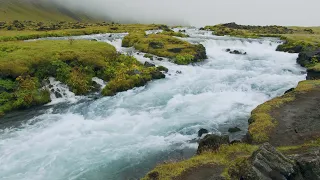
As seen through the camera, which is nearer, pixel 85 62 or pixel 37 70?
pixel 37 70

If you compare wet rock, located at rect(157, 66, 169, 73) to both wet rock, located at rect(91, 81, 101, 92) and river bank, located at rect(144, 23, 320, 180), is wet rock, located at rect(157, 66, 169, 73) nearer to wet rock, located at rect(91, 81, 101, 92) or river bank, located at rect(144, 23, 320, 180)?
wet rock, located at rect(91, 81, 101, 92)

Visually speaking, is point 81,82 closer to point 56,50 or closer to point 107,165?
point 56,50

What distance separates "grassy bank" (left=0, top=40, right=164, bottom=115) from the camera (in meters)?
38.9

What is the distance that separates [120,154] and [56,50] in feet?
97.7

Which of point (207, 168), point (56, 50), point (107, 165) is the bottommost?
point (107, 165)

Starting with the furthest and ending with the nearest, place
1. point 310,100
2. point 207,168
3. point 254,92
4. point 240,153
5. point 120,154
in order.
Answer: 1. point 254,92
2. point 310,100
3. point 120,154
4. point 240,153
5. point 207,168

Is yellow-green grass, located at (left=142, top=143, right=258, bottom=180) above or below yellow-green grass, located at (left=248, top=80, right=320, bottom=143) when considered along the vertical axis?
→ below

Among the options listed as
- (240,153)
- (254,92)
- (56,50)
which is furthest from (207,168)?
(56,50)

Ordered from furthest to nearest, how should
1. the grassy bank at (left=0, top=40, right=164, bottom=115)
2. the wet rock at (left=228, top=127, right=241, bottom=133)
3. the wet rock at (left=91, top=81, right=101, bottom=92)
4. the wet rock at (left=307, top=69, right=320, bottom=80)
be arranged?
1. the wet rock at (left=307, top=69, right=320, bottom=80)
2. the wet rock at (left=91, top=81, right=101, bottom=92)
3. the grassy bank at (left=0, top=40, right=164, bottom=115)
4. the wet rock at (left=228, top=127, right=241, bottom=133)

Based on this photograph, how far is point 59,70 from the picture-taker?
44.0 meters

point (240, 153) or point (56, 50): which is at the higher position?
point (56, 50)

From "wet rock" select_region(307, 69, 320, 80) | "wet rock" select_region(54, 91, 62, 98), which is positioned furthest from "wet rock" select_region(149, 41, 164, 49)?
"wet rock" select_region(307, 69, 320, 80)

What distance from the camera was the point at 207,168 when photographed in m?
19.3

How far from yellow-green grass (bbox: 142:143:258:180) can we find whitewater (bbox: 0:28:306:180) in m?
2.98
